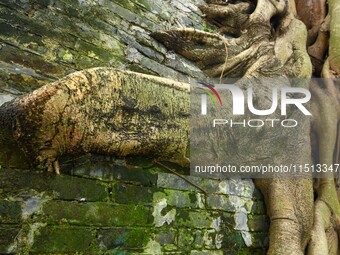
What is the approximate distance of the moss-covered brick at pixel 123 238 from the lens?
169cm

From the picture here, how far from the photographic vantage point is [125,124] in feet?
5.90

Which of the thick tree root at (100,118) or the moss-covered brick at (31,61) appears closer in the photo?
the thick tree root at (100,118)

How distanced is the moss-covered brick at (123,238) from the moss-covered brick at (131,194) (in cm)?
17

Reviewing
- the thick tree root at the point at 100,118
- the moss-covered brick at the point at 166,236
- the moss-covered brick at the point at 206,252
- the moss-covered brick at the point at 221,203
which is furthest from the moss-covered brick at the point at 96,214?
the moss-covered brick at the point at 221,203

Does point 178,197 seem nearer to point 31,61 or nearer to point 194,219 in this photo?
point 194,219

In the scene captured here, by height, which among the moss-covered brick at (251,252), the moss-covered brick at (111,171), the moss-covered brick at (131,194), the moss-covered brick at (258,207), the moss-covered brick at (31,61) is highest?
the moss-covered brick at (31,61)

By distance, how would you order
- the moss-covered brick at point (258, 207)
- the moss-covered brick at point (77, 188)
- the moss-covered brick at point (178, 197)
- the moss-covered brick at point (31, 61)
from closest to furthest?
the moss-covered brick at point (77, 188)
the moss-covered brick at point (31, 61)
the moss-covered brick at point (178, 197)
the moss-covered brick at point (258, 207)

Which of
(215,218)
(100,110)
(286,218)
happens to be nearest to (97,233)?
(100,110)

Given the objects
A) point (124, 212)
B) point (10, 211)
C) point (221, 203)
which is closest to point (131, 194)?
point (124, 212)

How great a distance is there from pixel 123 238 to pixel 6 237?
2.08 feet

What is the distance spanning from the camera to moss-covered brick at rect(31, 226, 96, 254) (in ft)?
4.85

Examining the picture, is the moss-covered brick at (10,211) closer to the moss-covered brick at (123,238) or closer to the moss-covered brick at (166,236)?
the moss-covered brick at (123,238)

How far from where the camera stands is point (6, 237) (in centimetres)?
138

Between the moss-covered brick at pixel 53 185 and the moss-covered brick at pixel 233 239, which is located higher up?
the moss-covered brick at pixel 53 185
